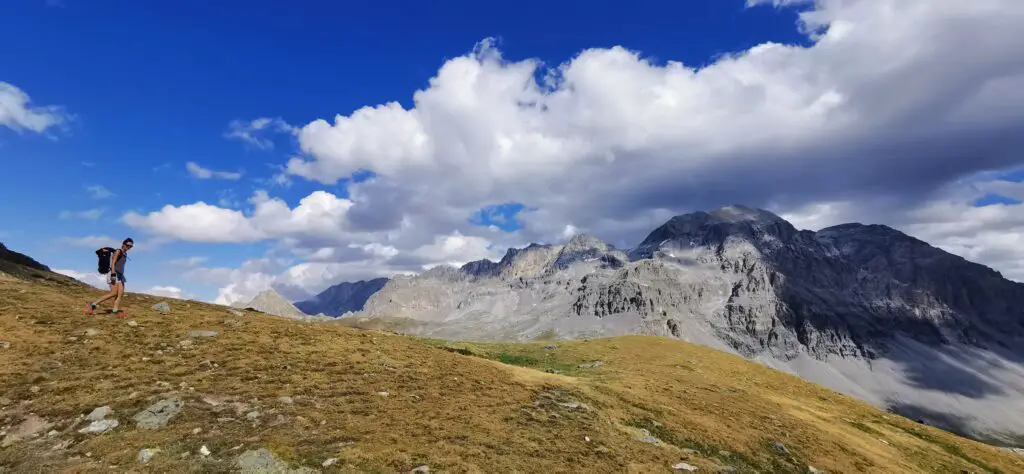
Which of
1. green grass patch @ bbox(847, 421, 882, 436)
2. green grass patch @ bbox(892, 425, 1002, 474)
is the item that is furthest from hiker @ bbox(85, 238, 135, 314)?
green grass patch @ bbox(892, 425, 1002, 474)

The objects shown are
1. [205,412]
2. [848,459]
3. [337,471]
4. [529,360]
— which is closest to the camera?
[337,471]

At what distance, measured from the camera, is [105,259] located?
31859 mm

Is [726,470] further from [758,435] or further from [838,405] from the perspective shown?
[838,405]

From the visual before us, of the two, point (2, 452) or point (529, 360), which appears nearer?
point (2, 452)

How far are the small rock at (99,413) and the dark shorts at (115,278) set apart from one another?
14321mm

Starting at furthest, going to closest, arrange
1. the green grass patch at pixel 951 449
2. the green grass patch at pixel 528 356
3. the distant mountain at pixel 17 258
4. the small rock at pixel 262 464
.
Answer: the distant mountain at pixel 17 258, the green grass patch at pixel 528 356, the green grass patch at pixel 951 449, the small rock at pixel 262 464

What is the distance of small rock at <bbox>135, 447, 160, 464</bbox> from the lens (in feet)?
56.4

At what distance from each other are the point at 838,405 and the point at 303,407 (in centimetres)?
5040

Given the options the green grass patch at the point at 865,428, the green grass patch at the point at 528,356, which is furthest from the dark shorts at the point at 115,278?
the green grass patch at the point at 865,428

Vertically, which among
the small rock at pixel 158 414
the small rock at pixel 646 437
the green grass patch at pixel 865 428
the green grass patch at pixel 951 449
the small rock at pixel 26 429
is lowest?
the green grass patch at pixel 951 449

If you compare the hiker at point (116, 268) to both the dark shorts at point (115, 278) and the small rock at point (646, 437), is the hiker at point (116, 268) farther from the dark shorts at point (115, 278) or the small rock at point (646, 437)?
the small rock at point (646, 437)

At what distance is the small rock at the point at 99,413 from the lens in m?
19.6

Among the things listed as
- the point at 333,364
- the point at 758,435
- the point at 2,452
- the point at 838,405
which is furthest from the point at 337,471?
the point at 838,405

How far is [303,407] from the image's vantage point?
22531mm
